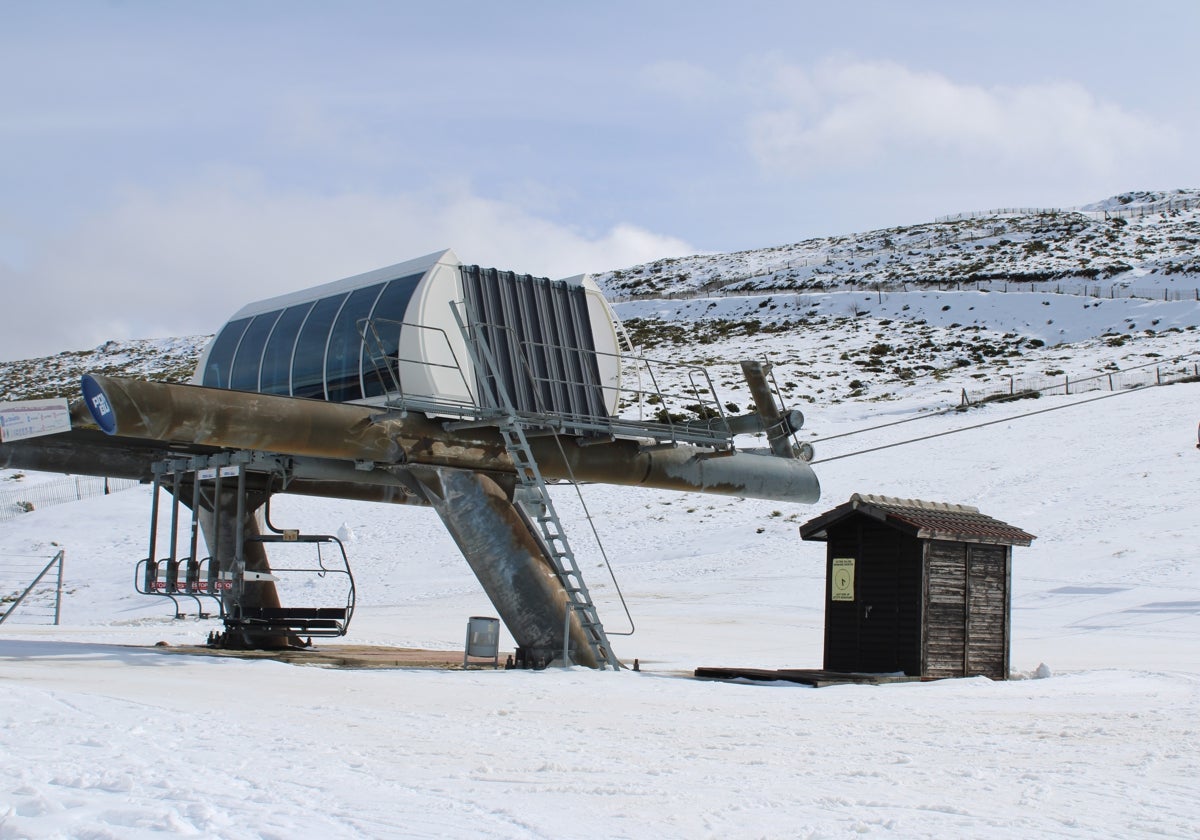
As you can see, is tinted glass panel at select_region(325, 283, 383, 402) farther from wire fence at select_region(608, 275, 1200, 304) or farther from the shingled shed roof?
wire fence at select_region(608, 275, 1200, 304)

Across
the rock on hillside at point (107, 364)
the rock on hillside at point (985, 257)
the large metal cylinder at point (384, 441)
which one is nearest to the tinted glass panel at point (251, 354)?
the large metal cylinder at point (384, 441)

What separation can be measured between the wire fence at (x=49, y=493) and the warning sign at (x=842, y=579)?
3836 cm

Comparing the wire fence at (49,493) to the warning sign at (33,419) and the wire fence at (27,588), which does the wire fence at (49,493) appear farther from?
the warning sign at (33,419)

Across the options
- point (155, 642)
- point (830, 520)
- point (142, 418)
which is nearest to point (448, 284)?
point (142, 418)

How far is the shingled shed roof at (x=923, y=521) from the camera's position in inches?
668

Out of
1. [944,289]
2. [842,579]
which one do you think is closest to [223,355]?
[842,579]

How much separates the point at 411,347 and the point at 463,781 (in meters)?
9.82

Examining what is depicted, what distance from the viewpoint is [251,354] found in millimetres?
19312

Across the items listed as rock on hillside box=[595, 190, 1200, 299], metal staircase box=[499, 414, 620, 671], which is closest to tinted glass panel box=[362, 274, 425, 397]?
metal staircase box=[499, 414, 620, 671]

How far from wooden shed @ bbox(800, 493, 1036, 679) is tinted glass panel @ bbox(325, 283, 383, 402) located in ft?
21.9

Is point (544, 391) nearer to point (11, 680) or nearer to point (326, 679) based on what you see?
point (326, 679)

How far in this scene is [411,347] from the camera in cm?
1706

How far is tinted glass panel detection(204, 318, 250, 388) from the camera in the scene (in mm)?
19844

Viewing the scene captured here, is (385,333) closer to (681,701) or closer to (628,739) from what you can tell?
(681,701)
